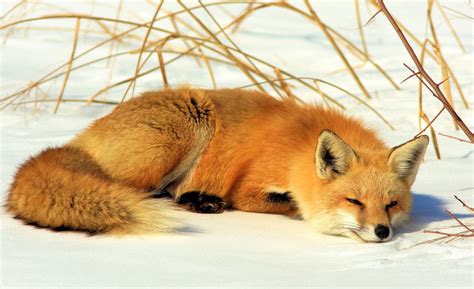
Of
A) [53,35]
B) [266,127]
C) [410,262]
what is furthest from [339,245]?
[53,35]

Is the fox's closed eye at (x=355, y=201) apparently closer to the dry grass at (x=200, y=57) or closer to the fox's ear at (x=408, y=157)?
the fox's ear at (x=408, y=157)

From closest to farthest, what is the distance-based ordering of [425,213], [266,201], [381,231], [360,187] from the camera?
[381,231] → [360,187] → [425,213] → [266,201]

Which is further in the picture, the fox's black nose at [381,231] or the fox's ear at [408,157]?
the fox's ear at [408,157]

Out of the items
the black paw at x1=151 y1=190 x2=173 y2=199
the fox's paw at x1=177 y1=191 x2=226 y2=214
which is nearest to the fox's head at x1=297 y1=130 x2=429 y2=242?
the fox's paw at x1=177 y1=191 x2=226 y2=214

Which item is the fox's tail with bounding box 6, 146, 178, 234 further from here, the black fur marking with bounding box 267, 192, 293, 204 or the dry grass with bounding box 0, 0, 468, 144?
the dry grass with bounding box 0, 0, 468, 144

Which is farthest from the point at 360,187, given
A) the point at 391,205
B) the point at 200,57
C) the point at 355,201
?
the point at 200,57

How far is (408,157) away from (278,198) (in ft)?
3.16

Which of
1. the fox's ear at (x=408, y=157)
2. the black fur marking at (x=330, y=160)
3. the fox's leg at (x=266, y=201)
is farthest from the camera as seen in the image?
the fox's leg at (x=266, y=201)

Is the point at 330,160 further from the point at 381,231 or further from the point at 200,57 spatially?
the point at 200,57

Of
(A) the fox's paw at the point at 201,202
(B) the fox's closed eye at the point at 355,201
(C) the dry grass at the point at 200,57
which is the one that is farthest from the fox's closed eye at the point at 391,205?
(A) the fox's paw at the point at 201,202

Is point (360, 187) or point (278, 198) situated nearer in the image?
point (360, 187)

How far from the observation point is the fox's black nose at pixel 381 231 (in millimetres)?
3869

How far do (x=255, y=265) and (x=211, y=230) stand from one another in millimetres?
777

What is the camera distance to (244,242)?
3.92 m
